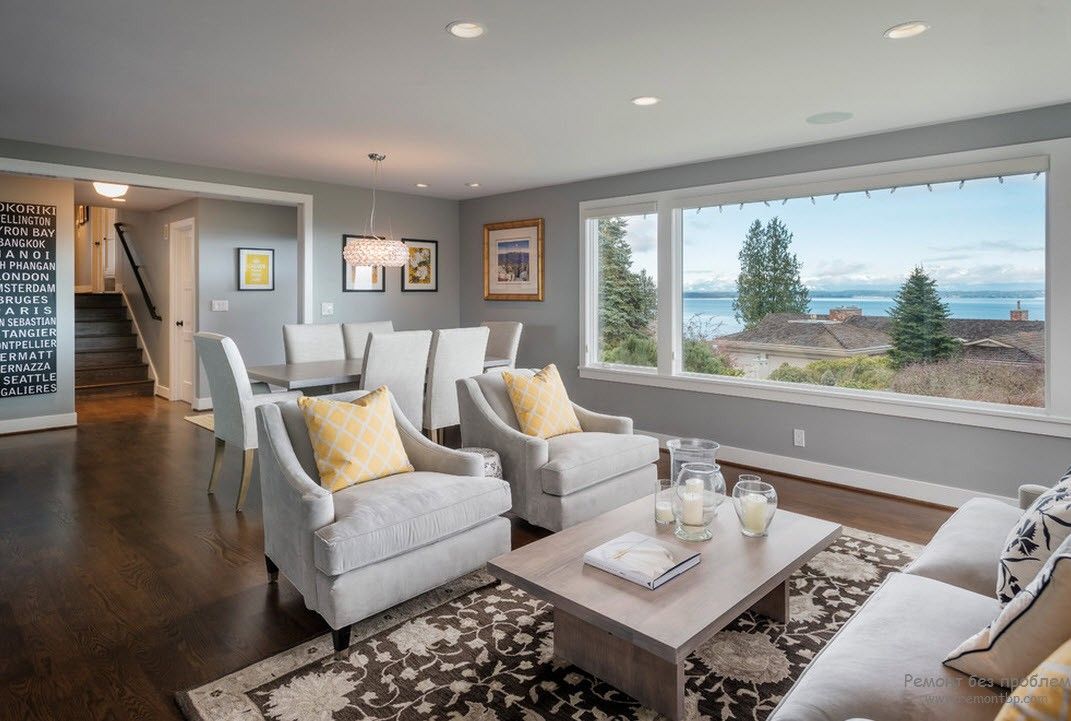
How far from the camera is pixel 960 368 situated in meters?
4.05

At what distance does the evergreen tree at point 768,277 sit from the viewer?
15.8ft

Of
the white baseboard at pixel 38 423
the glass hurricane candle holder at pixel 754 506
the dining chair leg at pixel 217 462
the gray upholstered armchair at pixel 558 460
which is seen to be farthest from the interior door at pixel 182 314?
the glass hurricane candle holder at pixel 754 506

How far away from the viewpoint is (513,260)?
670cm

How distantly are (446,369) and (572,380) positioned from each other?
6.36ft

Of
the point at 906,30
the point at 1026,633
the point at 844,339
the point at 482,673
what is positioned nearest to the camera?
the point at 1026,633

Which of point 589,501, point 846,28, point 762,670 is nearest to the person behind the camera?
point 762,670

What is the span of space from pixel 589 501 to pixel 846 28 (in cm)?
242

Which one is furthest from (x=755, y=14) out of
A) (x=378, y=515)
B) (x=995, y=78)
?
(x=378, y=515)

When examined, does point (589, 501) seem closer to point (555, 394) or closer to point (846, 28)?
point (555, 394)

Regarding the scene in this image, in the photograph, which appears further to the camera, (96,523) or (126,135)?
(126,135)

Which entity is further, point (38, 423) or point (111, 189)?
point (111, 189)

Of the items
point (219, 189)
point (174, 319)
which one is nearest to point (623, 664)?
point (219, 189)

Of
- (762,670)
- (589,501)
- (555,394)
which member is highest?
(555,394)

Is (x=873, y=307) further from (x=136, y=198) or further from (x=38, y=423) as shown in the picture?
(x=136, y=198)
